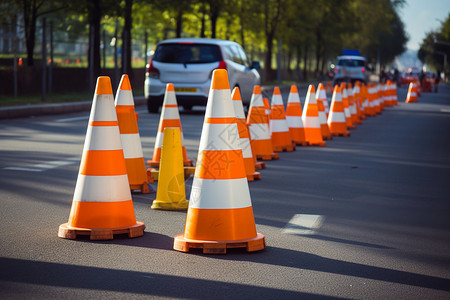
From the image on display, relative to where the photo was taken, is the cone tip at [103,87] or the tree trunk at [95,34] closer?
the cone tip at [103,87]

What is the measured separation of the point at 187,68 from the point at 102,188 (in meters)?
14.4

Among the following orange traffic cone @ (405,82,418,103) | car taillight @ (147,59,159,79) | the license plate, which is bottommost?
orange traffic cone @ (405,82,418,103)

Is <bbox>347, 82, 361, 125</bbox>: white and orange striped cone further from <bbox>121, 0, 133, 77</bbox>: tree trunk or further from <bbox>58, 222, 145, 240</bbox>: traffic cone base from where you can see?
<bbox>58, 222, 145, 240</bbox>: traffic cone base

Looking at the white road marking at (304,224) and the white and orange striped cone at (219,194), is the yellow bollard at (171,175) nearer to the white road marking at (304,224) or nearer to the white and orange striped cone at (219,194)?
the white road marking at (304,224)

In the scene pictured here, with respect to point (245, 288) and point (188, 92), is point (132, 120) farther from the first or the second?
point (188, 92)

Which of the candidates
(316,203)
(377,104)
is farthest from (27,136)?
(377,104)

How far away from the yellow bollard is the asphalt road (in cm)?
14

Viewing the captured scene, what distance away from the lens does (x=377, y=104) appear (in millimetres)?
26312

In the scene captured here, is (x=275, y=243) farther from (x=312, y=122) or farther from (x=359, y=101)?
(x=359, y=101)

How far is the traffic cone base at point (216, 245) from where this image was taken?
18.1 ft

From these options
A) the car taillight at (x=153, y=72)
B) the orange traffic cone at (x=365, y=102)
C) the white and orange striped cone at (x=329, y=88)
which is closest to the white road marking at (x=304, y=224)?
the car taillight at (x=153, y=72)

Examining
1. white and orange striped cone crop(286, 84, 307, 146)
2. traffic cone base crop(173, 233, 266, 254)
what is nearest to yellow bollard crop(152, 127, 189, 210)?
traffic cone base crop(173, 233, 266, 254)

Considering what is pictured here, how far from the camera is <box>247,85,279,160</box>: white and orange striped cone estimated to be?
11031 millimetres

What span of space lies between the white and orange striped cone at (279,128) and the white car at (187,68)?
7.21 metres
